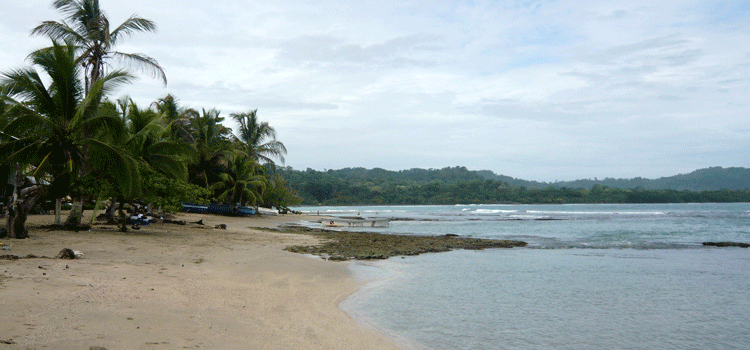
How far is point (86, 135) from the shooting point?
12953mm

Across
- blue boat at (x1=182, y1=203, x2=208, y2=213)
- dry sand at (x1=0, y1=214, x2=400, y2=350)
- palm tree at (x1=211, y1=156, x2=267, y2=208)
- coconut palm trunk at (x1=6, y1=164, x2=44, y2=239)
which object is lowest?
dry sand at (x1=0, y1=214, x2=400, y2=350)

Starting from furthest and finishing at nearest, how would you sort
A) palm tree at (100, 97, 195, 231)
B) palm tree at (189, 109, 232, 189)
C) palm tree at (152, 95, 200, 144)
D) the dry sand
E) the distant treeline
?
1. the distant treeline
2. palm tree at (189, 109, 232, 189)
3. palm tree at (152, 95, 200, 144)
4. palm tree at (100, 97, 195, 231)
5. the dry sand

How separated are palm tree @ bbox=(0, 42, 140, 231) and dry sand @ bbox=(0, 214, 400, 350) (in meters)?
2.11

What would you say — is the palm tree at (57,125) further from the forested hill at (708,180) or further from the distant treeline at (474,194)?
the forested hill at (708,180)

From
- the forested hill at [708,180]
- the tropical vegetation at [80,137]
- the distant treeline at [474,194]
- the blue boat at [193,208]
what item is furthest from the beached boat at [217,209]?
the forested hill at [708,180]

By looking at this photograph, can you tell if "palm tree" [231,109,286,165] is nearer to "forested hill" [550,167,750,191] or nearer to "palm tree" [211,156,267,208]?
"palm tree" [211,156,267,208]

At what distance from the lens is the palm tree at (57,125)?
38.0 ft

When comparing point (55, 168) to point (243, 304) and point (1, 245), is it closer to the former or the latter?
point (1, 245)

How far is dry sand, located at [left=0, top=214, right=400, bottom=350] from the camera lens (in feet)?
15.1

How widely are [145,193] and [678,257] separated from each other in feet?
60.4

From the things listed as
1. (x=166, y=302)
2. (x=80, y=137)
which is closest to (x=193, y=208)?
(x=80, y=137)

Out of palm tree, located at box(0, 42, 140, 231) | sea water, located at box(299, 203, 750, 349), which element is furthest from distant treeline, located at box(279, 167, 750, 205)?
sea water, located at box(299, 203, 750, 349)

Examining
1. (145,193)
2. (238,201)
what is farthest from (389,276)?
(238,201)

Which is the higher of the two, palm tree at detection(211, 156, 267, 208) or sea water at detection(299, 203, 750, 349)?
palm tree at detection(211, 156, 267, 208)
